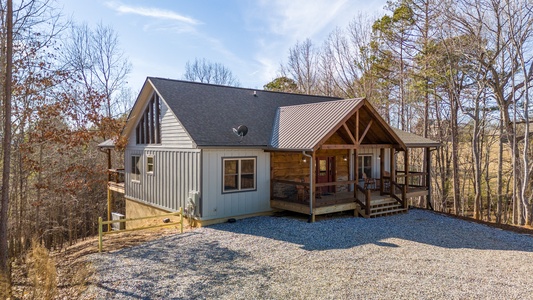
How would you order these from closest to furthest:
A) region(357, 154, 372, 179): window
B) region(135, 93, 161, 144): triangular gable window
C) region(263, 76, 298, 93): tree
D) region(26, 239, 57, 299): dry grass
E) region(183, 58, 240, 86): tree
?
region(26, 239, 57, 299): dry grass < region(135, 93, 161, 144): triangular gable window < region(357, 154, 372, 179): window < region(263, 76, 298, 93): tree < region(183, 58, 240, 86): tree

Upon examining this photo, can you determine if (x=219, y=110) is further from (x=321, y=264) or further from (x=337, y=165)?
(x=321, y=264)

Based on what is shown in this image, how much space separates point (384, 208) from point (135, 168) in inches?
423

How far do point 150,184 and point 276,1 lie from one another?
1315cm

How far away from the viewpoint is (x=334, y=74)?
94.9ft

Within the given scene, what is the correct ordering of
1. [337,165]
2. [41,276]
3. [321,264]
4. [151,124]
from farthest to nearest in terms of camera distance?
[337,165], [151,124], [41,276], [321,264]

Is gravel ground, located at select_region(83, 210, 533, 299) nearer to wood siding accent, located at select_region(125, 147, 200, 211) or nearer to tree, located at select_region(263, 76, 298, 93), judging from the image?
wood siding accent, located at select_region(125, 147, 200, 211)

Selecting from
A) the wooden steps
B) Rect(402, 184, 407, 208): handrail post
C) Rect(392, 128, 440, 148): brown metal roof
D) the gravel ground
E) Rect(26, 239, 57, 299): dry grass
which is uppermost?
Rect(392, 128, 440, 148): brown metal roof

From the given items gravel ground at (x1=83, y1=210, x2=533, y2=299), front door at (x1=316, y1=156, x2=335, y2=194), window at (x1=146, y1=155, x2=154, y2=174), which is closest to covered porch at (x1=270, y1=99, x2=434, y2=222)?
front door at (x1=316, y1=156, x2=335, y2=194)

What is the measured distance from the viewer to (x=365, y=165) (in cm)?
1520

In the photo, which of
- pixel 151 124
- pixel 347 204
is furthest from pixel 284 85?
pixel 347 204

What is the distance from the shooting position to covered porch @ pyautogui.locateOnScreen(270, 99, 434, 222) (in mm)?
11125

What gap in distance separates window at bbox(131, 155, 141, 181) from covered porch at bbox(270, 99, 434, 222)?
633 cm

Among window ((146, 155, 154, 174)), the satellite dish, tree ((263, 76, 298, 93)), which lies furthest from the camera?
tree ((263, 76, 298, 93))

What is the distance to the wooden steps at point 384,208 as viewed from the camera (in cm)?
1227
